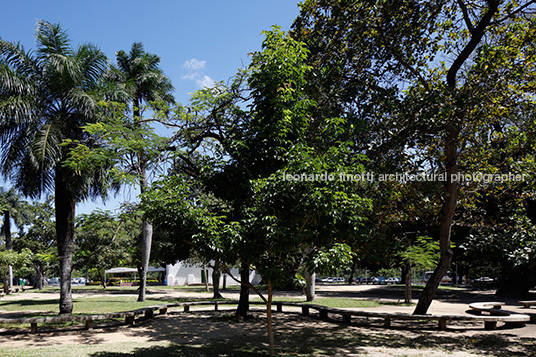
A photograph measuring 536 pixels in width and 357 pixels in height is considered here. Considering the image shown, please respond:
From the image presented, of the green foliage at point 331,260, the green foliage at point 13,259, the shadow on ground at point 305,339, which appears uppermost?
the green foliage at point 331,260

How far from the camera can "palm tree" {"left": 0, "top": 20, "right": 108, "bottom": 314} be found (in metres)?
14.8

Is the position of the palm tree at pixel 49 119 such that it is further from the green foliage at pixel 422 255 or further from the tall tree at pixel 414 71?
the green foliage at pixel 422 255

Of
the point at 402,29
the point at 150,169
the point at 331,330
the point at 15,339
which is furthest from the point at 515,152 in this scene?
the point at 15,339

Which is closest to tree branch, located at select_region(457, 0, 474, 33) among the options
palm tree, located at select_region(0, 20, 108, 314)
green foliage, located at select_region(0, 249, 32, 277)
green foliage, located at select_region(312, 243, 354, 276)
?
green foliage, located at select_region(312, 243, 354, 276)

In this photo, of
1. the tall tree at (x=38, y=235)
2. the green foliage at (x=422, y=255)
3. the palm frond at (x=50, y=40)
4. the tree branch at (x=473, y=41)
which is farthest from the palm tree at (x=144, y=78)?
the tall tree at (x=38, y=235)

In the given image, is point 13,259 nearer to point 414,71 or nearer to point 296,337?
point 296,337

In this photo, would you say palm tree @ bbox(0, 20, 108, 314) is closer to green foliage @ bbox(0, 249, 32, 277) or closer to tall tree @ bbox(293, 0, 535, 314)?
tall tree @ bbox(293, 0, 535, 314)

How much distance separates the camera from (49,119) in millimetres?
15422

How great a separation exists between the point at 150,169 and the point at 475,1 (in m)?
11.2

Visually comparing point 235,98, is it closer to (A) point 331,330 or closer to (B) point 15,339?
(A) point 331,330

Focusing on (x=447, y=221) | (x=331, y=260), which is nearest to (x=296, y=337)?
(x=331, y=260)

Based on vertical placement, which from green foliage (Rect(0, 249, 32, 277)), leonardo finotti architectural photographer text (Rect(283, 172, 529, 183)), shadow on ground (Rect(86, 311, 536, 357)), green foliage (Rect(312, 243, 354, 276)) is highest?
leonardo finotti architectural photographer text (Rect(283, 172, 529, 183))

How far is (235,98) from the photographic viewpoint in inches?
501

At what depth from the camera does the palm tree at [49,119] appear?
14750 millimetres
